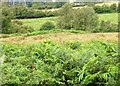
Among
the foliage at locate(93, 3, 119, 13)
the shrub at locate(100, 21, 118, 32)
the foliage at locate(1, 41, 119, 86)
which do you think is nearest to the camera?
the foliage at locate(1, 41, 119, 86)

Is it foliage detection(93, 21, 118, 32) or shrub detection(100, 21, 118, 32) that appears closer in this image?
shrub detection(100, 21, 118, 32)

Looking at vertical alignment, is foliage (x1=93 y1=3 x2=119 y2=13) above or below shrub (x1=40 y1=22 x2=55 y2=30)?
above

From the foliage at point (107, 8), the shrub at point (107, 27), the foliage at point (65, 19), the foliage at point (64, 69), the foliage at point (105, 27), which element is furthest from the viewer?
the foliage at point (65, 19)

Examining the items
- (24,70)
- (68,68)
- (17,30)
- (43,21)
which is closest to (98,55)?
(68,68)

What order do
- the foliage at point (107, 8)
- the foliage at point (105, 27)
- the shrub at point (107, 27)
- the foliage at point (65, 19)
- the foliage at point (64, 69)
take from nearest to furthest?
the foliage at point (64, 69) → the foliage at point (107, 8) → the shrub at point (107, 27) → the foliage at point (105, 27) → the foliage at point (65, 19)

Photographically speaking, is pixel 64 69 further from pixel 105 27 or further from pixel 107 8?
pixel 105 27

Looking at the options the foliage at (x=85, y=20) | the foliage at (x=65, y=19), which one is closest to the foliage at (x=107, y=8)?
the foliage at (x=85, y=20)

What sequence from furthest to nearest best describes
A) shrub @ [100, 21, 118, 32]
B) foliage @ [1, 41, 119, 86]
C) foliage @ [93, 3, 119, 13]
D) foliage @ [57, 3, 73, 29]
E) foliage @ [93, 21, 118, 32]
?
foliage @ [57, 3, 73, 29] → foliage @ [93, 21, 118, 32] → shrub @ [100, 21, 118, 32] → foliage @ [93, 3, 119, 13] → foliage @ [1, 41, 119, 86]

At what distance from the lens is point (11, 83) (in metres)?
1.77

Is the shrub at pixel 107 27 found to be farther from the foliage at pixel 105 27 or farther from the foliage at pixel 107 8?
the foliage at pixel 107 8

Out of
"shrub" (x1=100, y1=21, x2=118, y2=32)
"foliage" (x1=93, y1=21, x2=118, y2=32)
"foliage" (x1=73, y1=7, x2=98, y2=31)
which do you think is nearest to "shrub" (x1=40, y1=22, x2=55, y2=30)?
"foliage" (x1=73, y1=7, x2=98, y2=31)

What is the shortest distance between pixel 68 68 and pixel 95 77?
0.27 m

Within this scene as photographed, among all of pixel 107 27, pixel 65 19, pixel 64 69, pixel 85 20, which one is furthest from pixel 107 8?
pixel 64 69

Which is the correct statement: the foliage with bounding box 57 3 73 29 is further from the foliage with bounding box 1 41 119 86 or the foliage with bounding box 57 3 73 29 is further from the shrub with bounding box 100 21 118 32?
the foliage with bounding box 1 41 119 86
